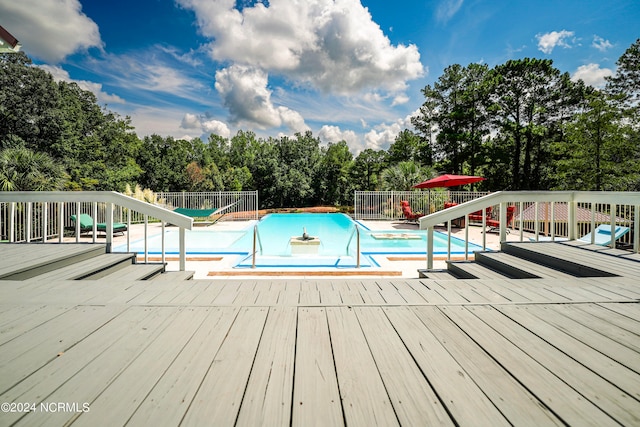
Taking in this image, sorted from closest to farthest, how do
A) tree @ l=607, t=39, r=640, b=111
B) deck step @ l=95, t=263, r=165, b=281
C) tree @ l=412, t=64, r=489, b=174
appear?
deck step @ l=95, t=263, r=165, b=281 < tree @ l=607, t=39, r=640, b=111 < tree @ l=412, t=64, r=489, b=174

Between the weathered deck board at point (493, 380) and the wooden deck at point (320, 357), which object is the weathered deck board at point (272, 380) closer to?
the wooden deck at point (320, 357)

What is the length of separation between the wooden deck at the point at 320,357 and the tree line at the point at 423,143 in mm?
13866

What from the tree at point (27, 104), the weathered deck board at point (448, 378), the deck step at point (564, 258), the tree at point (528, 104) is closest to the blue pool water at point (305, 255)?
the deck step at point (564, 258)

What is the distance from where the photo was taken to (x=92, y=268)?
9.89ft

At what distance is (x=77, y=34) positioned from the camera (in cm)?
874

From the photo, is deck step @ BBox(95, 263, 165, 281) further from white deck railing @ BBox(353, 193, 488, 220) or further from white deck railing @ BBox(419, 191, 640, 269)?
white deck railing @ BBox(353, 193, 488, 220)

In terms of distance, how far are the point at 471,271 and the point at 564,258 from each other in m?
0.94

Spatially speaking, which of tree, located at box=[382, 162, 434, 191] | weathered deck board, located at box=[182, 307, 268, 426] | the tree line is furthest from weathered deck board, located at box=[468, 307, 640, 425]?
the tree line

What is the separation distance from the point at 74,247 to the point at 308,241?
14.3 feet

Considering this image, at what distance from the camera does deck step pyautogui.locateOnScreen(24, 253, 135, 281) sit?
279cm

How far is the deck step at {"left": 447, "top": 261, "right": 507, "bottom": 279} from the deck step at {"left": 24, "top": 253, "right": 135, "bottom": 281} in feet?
12.7

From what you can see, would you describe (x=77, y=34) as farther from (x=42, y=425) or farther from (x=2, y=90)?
(x=2, y=90)

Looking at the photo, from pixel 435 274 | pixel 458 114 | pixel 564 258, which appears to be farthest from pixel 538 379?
pixel 458 114

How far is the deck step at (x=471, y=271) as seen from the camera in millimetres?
3137
